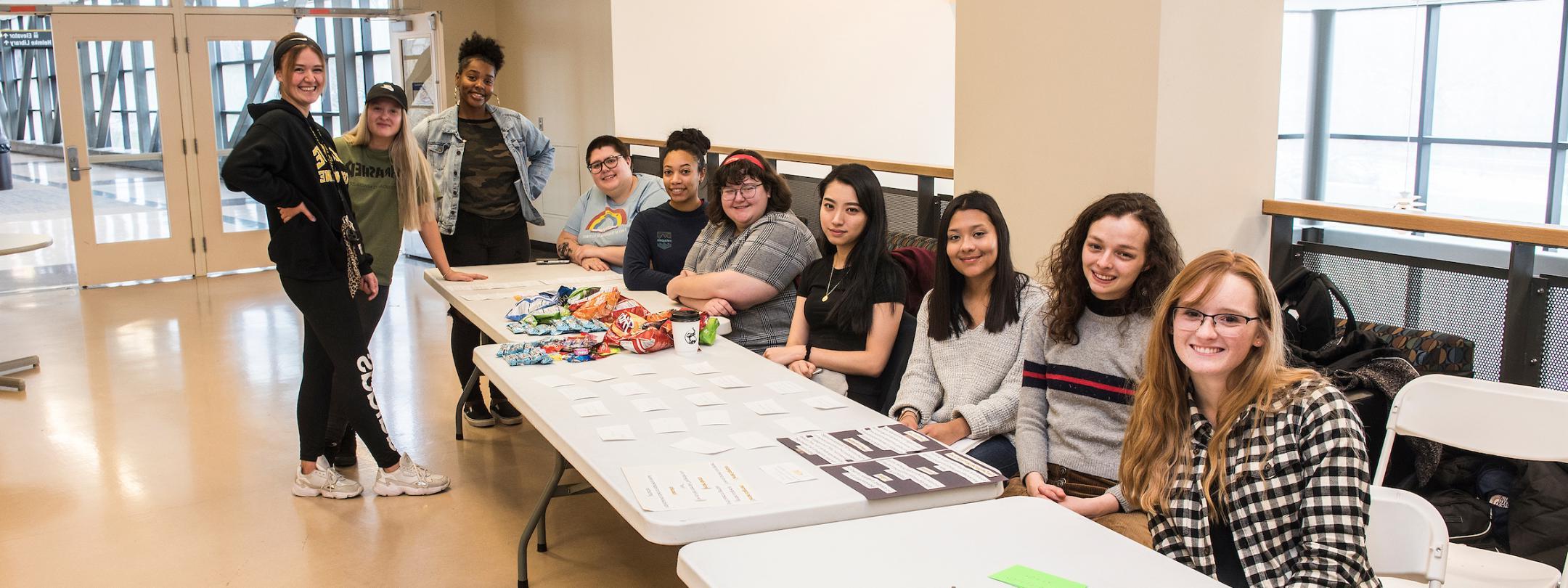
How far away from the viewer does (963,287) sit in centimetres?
296

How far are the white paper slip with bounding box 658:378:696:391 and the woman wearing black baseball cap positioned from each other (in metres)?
1.51

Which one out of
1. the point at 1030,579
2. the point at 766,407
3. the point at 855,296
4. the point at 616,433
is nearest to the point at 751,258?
the point at 855,296

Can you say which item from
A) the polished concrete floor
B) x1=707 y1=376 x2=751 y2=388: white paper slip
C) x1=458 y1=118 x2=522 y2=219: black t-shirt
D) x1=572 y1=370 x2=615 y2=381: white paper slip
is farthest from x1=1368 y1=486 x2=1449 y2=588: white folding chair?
x1=458 y1=118 x2=522 y2=219: black t-shirt

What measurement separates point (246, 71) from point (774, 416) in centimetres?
820

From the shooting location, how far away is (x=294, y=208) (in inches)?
136

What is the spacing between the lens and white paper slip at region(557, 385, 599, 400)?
267 cm

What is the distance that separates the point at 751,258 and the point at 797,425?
1.27 meters

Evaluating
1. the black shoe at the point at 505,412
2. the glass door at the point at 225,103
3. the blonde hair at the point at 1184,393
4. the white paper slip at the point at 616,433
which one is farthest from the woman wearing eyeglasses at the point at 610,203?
the glass door at the point at 225,103

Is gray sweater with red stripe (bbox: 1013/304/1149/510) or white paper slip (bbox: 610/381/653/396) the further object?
white paper slip (bbox: 610/381/653/396)

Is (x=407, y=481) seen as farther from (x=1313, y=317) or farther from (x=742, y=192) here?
(x=1313, y=317)

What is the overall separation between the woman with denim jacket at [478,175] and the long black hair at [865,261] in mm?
2042

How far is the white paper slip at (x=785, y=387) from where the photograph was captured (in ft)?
8.98

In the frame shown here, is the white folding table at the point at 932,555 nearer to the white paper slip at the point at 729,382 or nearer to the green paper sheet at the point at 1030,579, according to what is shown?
the green paper sheet at the point at 1030,579

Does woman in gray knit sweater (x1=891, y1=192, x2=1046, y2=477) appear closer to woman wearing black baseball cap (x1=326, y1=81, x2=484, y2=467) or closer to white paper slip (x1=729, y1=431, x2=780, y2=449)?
white paper slip (x1=729, y1=431, x2=780, y2=449)
